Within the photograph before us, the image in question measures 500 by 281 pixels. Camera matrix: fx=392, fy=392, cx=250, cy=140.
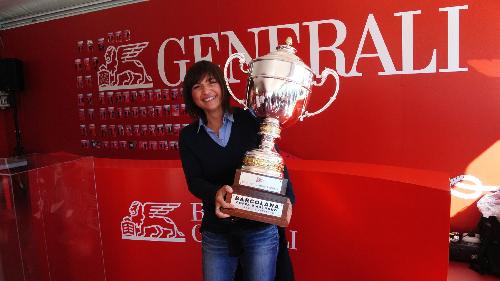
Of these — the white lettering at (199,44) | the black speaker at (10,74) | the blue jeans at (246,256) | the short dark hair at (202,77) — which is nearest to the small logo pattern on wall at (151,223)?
the blue jeans at (246,256)

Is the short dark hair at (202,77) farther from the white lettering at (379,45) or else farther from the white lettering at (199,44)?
the white lettering at (199,44)

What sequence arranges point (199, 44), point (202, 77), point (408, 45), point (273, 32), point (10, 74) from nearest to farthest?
1. point (202, 77)
2. point (408, 45)
3. point (273, 32)
4. point (199, 44)
5. point (10, 74)

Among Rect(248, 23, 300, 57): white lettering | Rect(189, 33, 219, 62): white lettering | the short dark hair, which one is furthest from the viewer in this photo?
Rect(189, 33, 219, 62): white lettering

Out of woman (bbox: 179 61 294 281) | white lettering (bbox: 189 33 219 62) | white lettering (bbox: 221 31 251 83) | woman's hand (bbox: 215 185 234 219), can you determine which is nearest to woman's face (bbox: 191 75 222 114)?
woman (bbox: 179 61 294 281)

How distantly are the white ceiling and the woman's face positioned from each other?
9.48ft

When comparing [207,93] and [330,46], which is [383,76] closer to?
[330,46]

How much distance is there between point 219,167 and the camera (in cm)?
121

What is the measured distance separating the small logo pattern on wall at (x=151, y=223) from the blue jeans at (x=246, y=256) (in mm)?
721

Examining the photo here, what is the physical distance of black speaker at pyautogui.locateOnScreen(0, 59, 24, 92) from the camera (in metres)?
4.41

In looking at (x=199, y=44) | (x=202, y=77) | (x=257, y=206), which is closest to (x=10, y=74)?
(x=199, y=44)

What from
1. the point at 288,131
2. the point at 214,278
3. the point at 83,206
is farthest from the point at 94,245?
the point at 288,131

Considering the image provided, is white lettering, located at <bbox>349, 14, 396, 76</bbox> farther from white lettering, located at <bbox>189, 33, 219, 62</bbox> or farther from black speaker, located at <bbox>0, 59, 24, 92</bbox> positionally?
black speaker, located at <bbox>0, 59, 24, 92</bbox>

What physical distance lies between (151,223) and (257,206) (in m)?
1.05

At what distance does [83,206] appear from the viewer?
1.98 m
